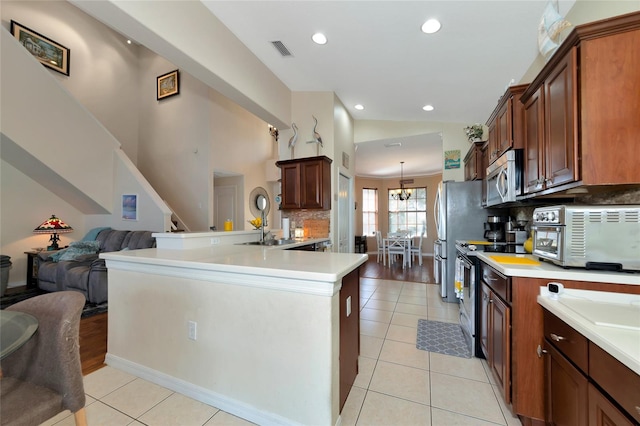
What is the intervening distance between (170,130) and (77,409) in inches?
253

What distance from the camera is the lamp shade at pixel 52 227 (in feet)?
15.9

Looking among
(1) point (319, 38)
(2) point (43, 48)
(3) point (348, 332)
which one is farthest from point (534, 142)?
(2) point (43, 48)

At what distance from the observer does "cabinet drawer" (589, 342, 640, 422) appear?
783 millimetres

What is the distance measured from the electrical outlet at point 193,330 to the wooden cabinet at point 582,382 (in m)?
2.02

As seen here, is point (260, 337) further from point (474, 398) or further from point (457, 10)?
point (457, 10)

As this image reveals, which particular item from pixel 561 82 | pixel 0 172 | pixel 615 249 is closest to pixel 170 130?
pixel 0 172

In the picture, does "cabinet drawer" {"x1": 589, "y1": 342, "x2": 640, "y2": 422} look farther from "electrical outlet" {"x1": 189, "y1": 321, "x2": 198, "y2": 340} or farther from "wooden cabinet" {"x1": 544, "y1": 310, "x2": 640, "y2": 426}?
"electrical outlet" {"x1": 189, "y1": 321, "x2": 198, "y2": 340}

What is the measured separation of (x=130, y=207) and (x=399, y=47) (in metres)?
5.53

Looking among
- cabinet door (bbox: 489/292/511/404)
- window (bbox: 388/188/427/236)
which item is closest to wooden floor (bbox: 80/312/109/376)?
cabinet door (bbox: 489/292/511/404)

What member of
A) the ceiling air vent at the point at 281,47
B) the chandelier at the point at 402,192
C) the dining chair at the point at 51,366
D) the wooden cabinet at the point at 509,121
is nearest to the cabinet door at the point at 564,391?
the wooden cabinet at the point at 509,121

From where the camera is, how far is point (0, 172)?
4621 mm

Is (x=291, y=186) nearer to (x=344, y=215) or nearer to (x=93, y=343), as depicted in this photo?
(x=344, y=215)

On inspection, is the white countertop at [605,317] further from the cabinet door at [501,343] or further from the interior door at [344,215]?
the interior door at [344,215]

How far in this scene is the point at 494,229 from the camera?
347 cm
